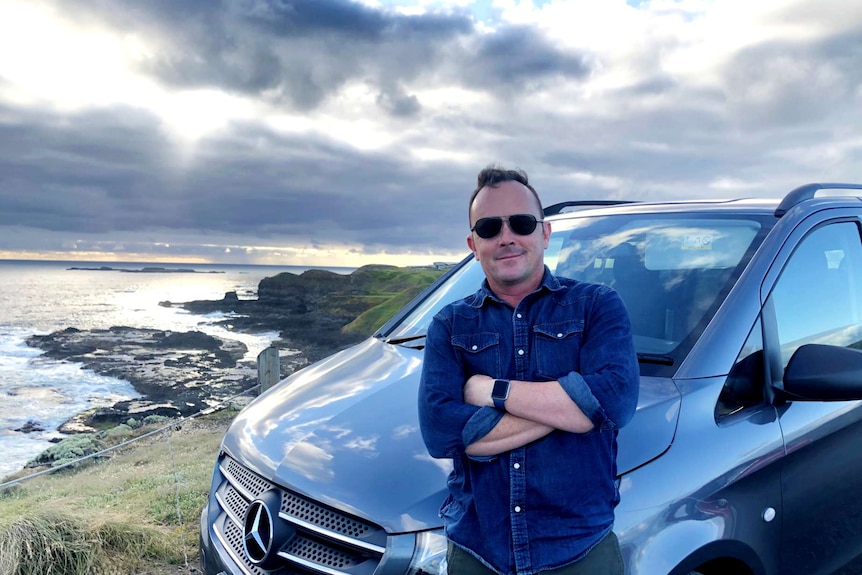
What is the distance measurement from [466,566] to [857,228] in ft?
8.54

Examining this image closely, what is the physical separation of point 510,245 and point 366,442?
87 cm

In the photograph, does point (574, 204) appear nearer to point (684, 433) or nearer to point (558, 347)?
point (684, 433)

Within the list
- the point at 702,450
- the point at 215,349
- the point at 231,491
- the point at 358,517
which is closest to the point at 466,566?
the point at 358,517

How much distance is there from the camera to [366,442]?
216 cm

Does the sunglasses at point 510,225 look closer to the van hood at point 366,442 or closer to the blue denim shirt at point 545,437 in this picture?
the blue denim shirt at point 545,437

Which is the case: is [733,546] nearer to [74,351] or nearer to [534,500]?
[534,500]

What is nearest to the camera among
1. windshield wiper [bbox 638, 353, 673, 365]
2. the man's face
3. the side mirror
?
the man's face

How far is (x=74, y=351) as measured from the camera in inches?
1672

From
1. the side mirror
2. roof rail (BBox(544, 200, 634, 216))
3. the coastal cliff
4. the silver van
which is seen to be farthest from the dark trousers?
the coastal cliff

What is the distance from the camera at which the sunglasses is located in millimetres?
1820

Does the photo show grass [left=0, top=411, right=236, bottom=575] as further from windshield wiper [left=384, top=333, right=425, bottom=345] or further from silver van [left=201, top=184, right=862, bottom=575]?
windshield wiper [left=384, top=333, right=425, bottom=345]

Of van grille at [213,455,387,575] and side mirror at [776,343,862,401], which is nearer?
van grille at [213,455,387,575]

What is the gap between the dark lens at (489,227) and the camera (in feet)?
6.03

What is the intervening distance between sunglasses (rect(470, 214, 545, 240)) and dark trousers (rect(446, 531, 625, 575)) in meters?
0.86
